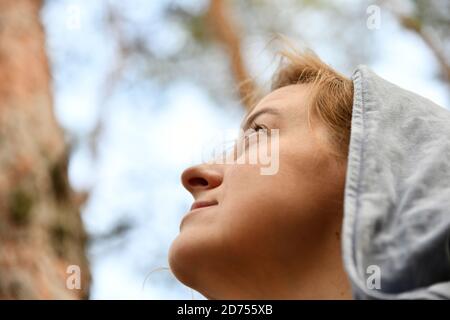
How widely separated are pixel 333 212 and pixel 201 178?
0.28m

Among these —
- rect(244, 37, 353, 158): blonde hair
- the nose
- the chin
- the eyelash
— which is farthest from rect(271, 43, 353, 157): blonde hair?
the chin

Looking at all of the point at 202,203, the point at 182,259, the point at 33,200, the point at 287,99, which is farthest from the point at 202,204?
the point at 33,200

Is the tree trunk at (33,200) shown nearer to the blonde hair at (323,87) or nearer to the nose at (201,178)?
the nose at (201,178)

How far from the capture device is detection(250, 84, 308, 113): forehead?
1370 millimetres

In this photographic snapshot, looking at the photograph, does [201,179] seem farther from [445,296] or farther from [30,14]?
[30,14]

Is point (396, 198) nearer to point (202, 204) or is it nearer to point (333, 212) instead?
point (333, 212)

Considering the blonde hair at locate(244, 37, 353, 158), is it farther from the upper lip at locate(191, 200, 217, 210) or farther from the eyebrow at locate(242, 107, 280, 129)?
the upper lip at locate(191, 200, 217, 210)

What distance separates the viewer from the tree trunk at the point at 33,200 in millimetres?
1613

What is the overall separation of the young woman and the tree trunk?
0.57 meters

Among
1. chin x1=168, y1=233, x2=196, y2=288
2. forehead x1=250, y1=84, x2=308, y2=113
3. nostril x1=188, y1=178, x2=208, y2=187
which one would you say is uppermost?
forehead x1=250, y1=84, x2=308, y2=113

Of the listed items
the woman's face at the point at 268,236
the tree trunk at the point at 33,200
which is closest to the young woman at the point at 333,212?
the woman's face at the point at 268,236

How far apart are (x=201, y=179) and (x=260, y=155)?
0.44 ft

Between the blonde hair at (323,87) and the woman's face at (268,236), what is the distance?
12 centimetres

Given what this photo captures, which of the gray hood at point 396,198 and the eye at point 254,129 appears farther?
the eye at point 254,129
